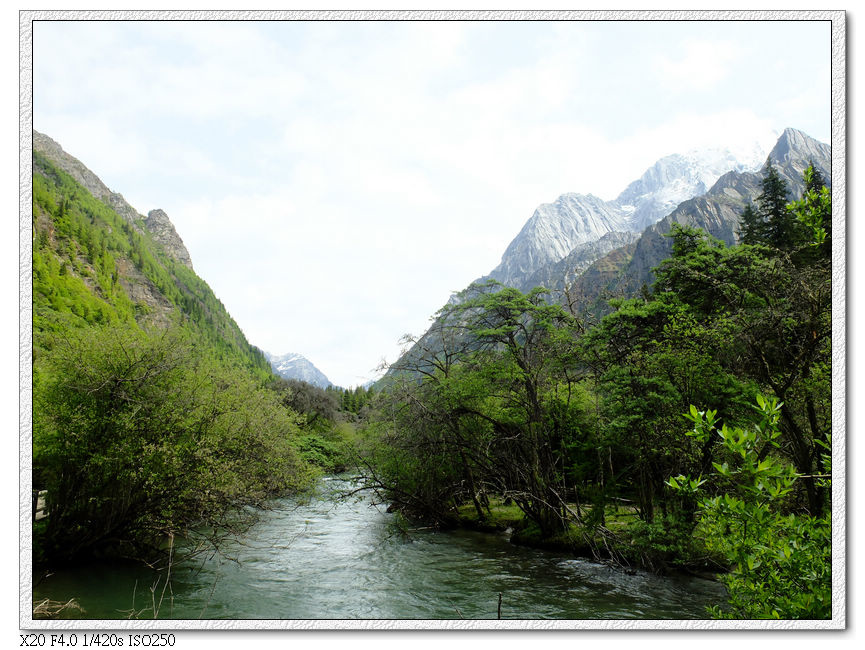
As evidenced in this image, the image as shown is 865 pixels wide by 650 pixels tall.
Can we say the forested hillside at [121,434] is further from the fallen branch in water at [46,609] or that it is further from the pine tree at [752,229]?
the pine tree at [752,229]

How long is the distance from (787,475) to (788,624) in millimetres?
2488

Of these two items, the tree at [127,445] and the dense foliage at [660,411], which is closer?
the dense foliage at [660,411]

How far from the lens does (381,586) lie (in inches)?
363

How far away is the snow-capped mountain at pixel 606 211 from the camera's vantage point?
35.8 ft

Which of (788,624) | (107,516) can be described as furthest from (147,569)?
(788,624)

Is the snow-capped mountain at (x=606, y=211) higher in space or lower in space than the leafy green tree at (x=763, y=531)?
higher

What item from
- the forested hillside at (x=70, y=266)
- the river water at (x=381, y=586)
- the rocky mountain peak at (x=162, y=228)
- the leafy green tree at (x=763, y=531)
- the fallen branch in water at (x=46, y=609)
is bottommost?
the river water at (x=381, y=586)

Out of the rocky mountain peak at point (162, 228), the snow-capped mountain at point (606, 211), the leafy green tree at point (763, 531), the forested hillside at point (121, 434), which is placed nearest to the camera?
the leafy green tree at point (763, 531)

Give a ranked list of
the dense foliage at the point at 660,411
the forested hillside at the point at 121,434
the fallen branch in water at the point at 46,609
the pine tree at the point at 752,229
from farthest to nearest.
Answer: the pine tree at the point at 752,229 → the forested hillside at the point at 121,434 → the fallen branch in water at the point at 46,609 → the dense foliage at the point at 660,411

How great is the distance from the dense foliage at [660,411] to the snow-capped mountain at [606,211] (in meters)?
1.80

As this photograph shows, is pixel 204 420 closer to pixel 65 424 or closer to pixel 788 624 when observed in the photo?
pixel 65 424

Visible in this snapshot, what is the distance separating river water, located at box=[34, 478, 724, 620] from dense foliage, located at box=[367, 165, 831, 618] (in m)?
0.81

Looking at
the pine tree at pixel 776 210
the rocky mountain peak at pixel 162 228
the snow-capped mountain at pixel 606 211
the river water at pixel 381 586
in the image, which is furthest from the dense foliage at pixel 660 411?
the pine tree at pixel 776 210

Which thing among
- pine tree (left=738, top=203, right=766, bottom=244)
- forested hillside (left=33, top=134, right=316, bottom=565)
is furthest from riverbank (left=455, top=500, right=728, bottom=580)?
pine tree (left=738, top=203, right=766, bottom=244)
